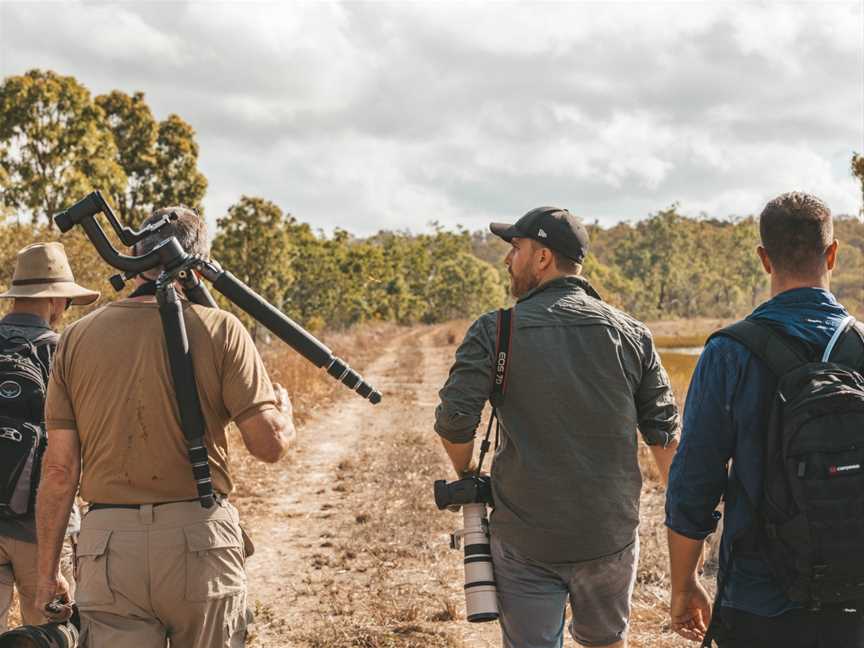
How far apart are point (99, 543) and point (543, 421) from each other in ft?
4.78

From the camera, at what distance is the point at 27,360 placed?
3197mm

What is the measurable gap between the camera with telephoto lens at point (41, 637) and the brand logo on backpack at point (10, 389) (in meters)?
0.97

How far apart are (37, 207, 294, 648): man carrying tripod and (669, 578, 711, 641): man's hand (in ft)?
4.45

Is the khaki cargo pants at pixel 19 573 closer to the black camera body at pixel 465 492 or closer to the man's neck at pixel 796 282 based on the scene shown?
the black camera body at pixel 465 492

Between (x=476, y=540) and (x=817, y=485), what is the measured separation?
1.19m

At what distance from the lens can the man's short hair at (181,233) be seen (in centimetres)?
257

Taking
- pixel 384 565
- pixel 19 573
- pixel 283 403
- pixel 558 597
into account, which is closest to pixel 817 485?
pixel 558 597

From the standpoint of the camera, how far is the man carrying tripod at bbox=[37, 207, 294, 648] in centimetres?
242

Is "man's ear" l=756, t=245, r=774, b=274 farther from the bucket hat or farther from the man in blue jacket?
the bucket hat

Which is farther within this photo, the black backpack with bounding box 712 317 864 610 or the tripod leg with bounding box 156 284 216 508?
the tripod leg with bounding box 156 284 216 508

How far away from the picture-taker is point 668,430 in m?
2.91

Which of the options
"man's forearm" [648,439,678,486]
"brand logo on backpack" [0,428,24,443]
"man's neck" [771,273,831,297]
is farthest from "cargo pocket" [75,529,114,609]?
"man's neck" [771,273,831,297]

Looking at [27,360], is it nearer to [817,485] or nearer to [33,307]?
[33,307]

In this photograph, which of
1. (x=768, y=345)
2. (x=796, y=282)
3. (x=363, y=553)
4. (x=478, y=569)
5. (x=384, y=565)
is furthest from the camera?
(x=363, y=553)
